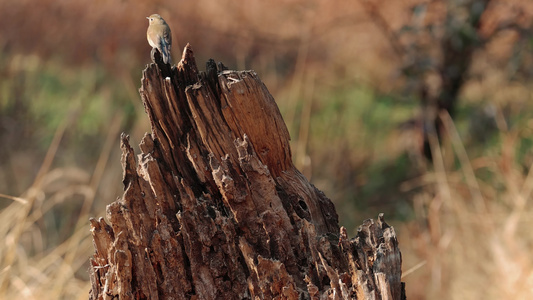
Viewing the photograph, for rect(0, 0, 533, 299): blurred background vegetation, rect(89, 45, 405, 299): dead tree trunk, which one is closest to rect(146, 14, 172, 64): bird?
rect(89, 45, 405, 299): dead tree trunk

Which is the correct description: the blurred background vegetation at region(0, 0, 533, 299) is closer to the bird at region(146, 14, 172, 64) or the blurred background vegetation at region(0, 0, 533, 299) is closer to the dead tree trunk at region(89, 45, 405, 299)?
the bird at region(146, 14, 172, 64)

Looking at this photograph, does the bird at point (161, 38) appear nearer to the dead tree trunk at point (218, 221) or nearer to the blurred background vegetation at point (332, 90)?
the dead tree trunk at point (218, 221)

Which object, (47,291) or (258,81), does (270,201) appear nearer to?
(258,81)

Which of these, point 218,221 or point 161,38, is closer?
point 218,221

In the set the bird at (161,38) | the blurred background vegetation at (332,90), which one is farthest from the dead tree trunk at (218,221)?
the blurred background vegetation at (332,90)

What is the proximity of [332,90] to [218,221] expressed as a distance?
5671 millimetres

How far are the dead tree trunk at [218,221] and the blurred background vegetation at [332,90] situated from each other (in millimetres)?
3443

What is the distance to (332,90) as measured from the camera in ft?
22.7

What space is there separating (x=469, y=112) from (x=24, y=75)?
14.8 feet

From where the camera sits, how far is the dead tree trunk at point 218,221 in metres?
1.31

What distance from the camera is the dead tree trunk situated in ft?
4.29

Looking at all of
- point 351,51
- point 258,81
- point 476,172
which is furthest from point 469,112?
point 258,81

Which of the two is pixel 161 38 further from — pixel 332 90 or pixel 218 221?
pixel 332 90

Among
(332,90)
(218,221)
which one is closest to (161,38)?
(218,221)
